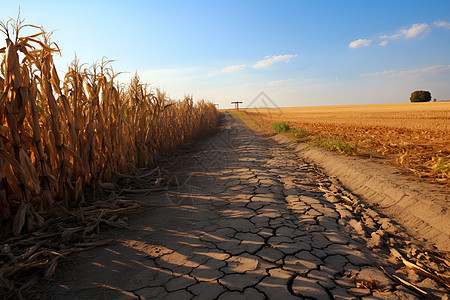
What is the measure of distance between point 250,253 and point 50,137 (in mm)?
2603

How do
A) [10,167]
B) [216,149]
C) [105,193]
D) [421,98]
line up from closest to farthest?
[10,167] → [105,193] → [216,149] → [421,98]

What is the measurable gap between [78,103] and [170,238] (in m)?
2.25

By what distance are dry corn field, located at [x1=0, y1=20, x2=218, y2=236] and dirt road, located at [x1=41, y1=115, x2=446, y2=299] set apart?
0.83 meters

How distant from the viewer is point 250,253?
2.15m

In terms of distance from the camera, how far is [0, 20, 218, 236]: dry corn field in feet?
7.41

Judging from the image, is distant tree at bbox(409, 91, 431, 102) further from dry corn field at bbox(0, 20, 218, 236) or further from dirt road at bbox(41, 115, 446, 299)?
dry corn field at bbox(0, 20, 218, 236)

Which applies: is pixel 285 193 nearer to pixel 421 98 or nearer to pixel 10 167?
pixel 10 167

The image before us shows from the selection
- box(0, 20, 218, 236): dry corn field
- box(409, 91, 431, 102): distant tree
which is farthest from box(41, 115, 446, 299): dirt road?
box(409, 91, 431, 102): distant tree

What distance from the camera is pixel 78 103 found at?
3199 mm

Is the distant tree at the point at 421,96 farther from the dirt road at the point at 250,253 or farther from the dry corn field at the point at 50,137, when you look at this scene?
the dry corn field at the point at 50,137

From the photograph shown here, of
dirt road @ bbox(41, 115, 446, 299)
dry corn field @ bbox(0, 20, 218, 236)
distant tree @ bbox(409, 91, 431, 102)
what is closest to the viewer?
dirt road @ bbox(41, 115, 446, 299)

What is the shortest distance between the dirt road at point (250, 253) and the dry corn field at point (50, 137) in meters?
0.83

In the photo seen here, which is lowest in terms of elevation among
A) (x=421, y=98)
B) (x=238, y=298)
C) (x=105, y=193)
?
(x=238, y=298)

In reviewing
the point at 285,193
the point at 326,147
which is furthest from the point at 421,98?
the point at 285,193
